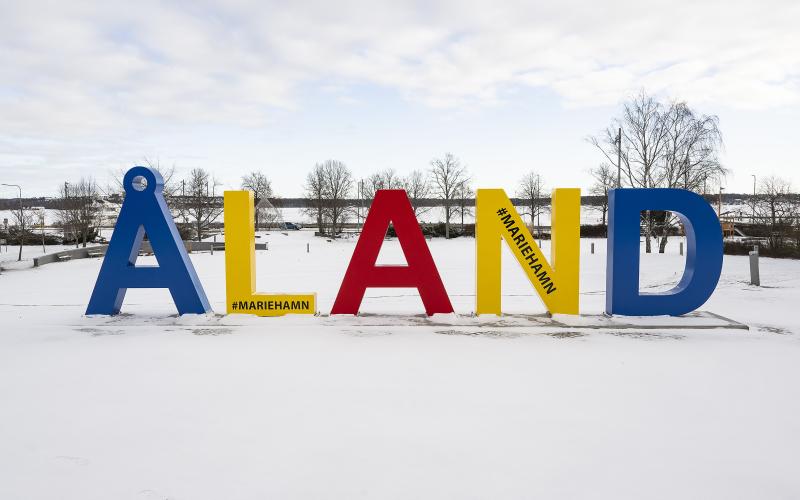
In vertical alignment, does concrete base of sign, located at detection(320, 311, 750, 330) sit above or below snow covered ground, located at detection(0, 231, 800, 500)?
above

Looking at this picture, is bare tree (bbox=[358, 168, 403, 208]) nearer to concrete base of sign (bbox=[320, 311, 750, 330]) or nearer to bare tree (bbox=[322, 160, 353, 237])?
bare tree (bbox=[322, 160, 353, 237])

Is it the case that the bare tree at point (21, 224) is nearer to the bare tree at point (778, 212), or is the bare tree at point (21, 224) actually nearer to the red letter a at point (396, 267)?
the red letter a at point (396, 267)

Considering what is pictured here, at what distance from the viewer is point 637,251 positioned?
8.16 m

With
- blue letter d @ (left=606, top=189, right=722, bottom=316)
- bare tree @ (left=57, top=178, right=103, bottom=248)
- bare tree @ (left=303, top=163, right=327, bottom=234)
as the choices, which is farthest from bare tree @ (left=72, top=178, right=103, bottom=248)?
blue letter d @ (left=606, top=189, right=722, bottom=316)

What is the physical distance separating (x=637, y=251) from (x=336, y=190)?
177 ft

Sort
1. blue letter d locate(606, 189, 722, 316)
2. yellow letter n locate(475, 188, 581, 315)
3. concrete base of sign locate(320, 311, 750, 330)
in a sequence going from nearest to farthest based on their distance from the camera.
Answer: concrete base of sign locate(320, 311, 750, 330), blue letter d locate(606, 189, 722, 316), yellow letter n locate(475, 188, 581, 315)

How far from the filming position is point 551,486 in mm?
3379

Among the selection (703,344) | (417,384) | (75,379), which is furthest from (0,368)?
(703,344)

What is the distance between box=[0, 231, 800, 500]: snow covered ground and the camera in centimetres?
345

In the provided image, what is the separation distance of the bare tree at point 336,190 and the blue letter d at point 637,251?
47.5 m

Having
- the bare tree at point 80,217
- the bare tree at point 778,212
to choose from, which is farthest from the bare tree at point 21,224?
the bare tree at point 778,212

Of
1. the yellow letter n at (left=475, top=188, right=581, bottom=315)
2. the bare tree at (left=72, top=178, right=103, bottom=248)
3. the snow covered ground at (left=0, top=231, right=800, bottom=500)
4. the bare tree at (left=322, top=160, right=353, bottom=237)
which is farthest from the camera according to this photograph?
the bare tree at (left=322, top=160, right=353, bottom=237)

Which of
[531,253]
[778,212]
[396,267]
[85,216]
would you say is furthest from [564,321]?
[85,216]

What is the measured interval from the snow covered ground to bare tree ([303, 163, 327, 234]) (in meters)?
49.9
